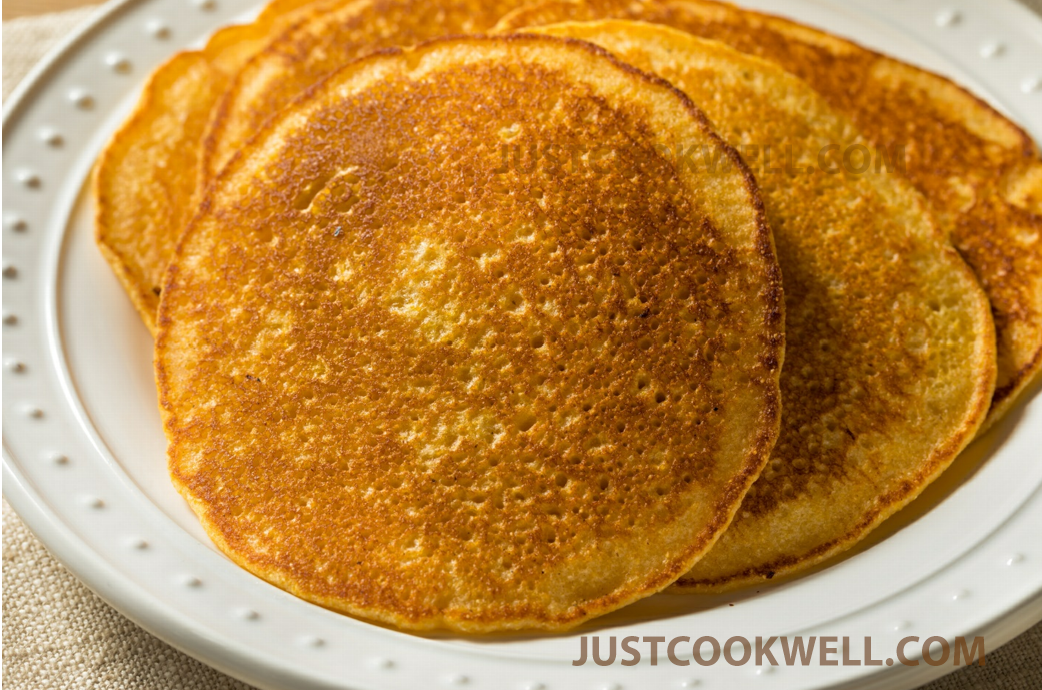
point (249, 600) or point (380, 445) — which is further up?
point (380, 445)

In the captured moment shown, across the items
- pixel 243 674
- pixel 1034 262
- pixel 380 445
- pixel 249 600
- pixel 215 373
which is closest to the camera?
pixel 243 674

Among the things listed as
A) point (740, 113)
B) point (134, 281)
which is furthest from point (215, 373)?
point (740, 113)

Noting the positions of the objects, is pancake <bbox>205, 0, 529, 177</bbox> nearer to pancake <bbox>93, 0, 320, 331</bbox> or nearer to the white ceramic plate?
pancake <bbox>93, 0, 320, 331</bbox>

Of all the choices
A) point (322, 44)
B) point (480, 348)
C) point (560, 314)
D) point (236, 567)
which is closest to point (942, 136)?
point (560, 314)

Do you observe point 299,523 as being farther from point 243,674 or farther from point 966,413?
point 966,413

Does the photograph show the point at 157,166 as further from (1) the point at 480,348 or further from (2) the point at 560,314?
(2) the point at 560,314

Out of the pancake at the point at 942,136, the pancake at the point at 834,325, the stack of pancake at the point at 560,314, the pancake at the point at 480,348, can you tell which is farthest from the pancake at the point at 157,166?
the pancake at the point at 834,325
